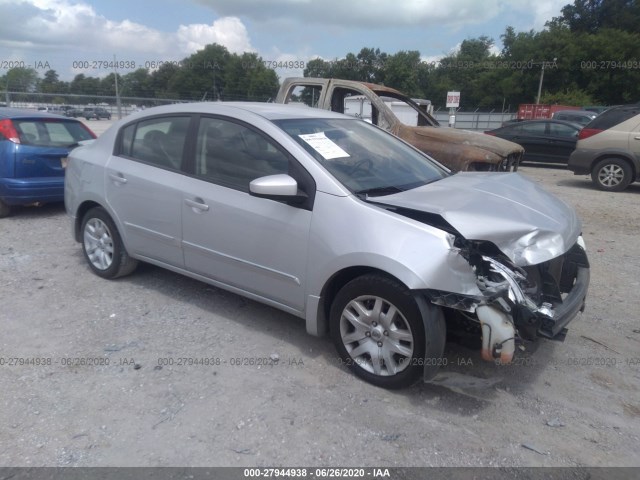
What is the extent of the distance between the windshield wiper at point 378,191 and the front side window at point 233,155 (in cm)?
57

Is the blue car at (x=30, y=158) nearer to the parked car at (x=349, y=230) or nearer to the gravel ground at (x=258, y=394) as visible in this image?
the gravel ground at (x=258, y=394)

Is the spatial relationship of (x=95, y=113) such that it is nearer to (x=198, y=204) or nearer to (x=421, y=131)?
(x=421, y=131)

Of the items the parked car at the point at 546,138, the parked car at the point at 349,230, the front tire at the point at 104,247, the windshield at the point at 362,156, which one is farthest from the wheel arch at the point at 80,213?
the parked car at the point at 546,138

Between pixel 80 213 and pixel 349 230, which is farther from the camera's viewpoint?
pixel 80 213

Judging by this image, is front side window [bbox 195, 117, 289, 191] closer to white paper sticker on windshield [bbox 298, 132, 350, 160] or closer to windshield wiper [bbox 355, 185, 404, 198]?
white paper sticker on windshield [bbox 298, 132, 350, 160]

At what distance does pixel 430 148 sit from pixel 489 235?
4.84 meters

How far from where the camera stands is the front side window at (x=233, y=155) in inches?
145

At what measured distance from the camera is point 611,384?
3.39 metres

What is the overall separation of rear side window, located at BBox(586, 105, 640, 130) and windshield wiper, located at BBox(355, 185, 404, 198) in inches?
347

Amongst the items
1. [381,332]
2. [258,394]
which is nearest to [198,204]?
[258,394]

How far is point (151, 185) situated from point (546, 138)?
12.7 meters

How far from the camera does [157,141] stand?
443 cm

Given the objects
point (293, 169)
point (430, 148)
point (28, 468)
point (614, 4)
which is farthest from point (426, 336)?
point (614, 4)

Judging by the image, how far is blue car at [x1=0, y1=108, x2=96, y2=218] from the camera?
22.2 feet
